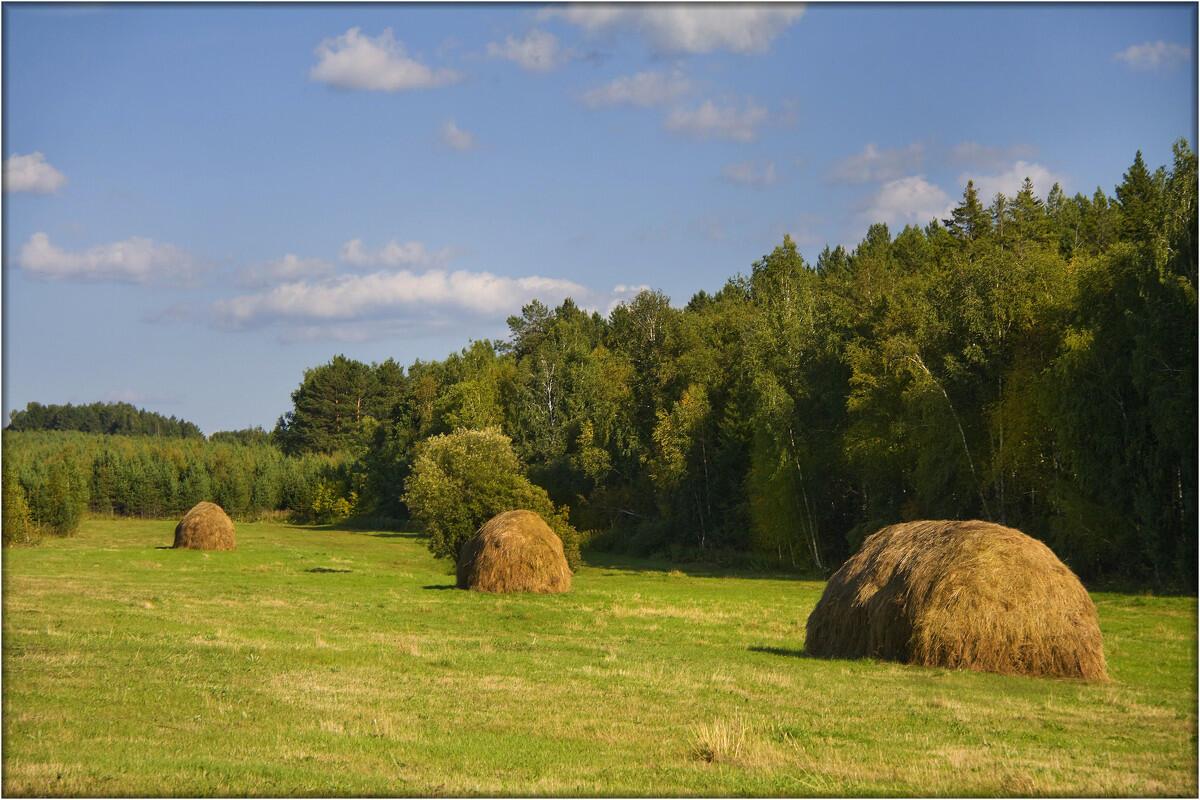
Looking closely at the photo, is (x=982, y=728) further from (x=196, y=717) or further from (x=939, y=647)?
(x=196, y=717)

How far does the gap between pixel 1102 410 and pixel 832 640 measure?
2351 centimetres

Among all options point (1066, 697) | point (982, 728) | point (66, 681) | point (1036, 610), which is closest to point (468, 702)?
point (66, 681)

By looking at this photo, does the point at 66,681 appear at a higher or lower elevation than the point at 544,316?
lower

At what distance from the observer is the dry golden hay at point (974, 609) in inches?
733

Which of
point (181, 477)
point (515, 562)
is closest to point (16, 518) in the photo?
point (515, 562)

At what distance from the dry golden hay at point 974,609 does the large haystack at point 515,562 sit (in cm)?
1789

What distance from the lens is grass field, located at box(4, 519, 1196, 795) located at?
410 inches

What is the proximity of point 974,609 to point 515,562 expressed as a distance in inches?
816

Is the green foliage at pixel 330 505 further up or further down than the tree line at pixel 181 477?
further down

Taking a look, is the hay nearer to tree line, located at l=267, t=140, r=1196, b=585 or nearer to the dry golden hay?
tree line, located at l=267, t=140, r=1196, b=585

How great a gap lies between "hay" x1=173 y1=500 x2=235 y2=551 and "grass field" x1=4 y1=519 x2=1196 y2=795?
35.3 m

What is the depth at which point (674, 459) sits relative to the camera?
235ft

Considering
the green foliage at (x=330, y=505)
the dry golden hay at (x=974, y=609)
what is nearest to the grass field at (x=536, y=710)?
the dry golden hay at (x=974, y=609)

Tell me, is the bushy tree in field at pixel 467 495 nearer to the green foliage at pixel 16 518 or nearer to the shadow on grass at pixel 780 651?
the shadow on grass at pixel 780 651
